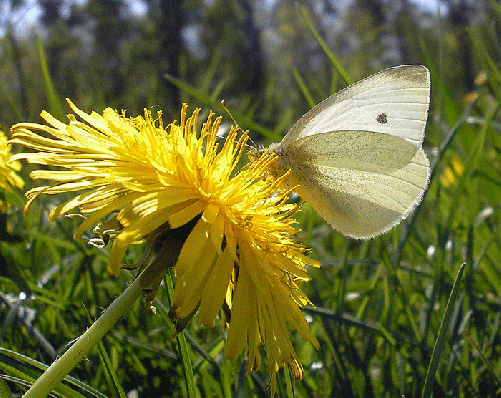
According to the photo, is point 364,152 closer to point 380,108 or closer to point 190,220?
point 380,108

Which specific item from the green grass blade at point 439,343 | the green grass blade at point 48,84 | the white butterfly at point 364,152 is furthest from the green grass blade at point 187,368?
the green grass blade at point 48,84

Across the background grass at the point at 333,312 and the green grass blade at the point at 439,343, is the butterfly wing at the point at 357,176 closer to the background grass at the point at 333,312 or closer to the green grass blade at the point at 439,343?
the background grass at the point at 333,312

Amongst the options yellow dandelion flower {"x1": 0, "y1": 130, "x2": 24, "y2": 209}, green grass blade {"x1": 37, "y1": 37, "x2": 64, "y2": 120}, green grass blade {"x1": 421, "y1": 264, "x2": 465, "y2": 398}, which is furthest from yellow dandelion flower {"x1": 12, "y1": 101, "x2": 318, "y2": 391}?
green grass blade {"x1": 37, "y1": 37, "x2": 64, "y2": 120}

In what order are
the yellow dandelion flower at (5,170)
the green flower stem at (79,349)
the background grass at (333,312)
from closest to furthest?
1. the green flower stem at (79,349)
2. the background grass at (333,312)
3. the yellow dandelion flower at (5,170)

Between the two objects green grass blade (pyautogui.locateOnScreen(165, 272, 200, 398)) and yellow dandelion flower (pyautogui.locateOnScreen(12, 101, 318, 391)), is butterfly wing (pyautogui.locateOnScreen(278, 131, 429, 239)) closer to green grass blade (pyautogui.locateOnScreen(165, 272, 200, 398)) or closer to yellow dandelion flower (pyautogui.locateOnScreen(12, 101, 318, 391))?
yellow dandelion flower (pyautogui.locateOnScreen(12, 101, 318, 391))

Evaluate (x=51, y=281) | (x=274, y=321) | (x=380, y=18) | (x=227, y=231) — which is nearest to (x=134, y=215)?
(x=227, y=231)

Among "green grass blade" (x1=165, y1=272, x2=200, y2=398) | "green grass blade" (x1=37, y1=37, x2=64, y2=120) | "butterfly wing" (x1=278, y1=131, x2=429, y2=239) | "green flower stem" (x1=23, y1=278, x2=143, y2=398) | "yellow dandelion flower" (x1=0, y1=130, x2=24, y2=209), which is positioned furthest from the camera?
"green grass blade" (x1=37, y1=37, x2=64, y2=120)

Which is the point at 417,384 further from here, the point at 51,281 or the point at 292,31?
the point at 292,31
